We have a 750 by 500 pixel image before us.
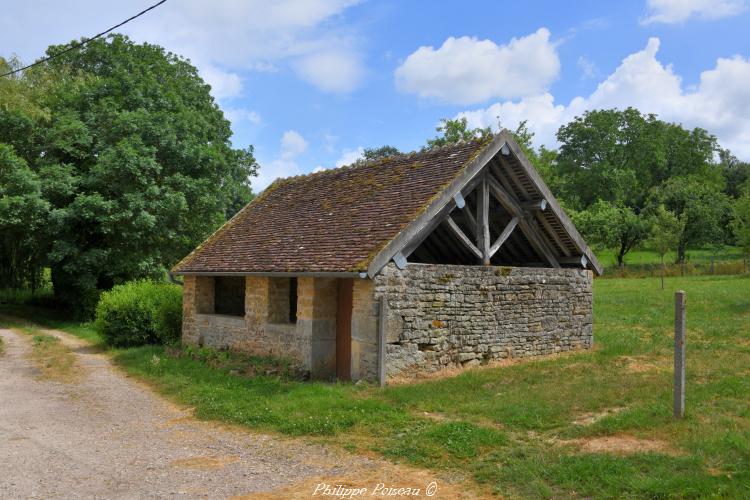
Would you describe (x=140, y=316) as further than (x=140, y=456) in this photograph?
Yes

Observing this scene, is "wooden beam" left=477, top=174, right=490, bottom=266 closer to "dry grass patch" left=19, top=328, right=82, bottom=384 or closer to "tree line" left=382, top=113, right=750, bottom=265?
"dry grass patch" left=19, top=328, right=82, bottom=384

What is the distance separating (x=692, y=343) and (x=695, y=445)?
785cm

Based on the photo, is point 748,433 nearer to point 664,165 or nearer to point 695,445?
point 695,445

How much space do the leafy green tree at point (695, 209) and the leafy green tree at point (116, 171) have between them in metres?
31.5

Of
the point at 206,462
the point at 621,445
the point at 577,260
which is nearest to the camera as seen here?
the point at 621,445

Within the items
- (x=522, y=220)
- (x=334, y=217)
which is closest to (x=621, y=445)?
(x=522, y=220)

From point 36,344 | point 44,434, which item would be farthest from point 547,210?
point 36,344

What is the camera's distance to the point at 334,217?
1267 cm

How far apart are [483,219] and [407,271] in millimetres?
2350

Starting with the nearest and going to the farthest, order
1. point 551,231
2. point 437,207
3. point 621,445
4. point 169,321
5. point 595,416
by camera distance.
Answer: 1. point 621,445
2. point 595,416
3. point 437,207
4. point 551,231
5. point 169,321

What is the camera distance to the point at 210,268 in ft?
45.1

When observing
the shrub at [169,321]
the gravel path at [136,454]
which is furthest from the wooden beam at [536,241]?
the shrub at [169,321]

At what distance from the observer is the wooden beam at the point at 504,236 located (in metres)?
12.1

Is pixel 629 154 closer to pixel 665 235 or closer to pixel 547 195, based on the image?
pixel 665 235
